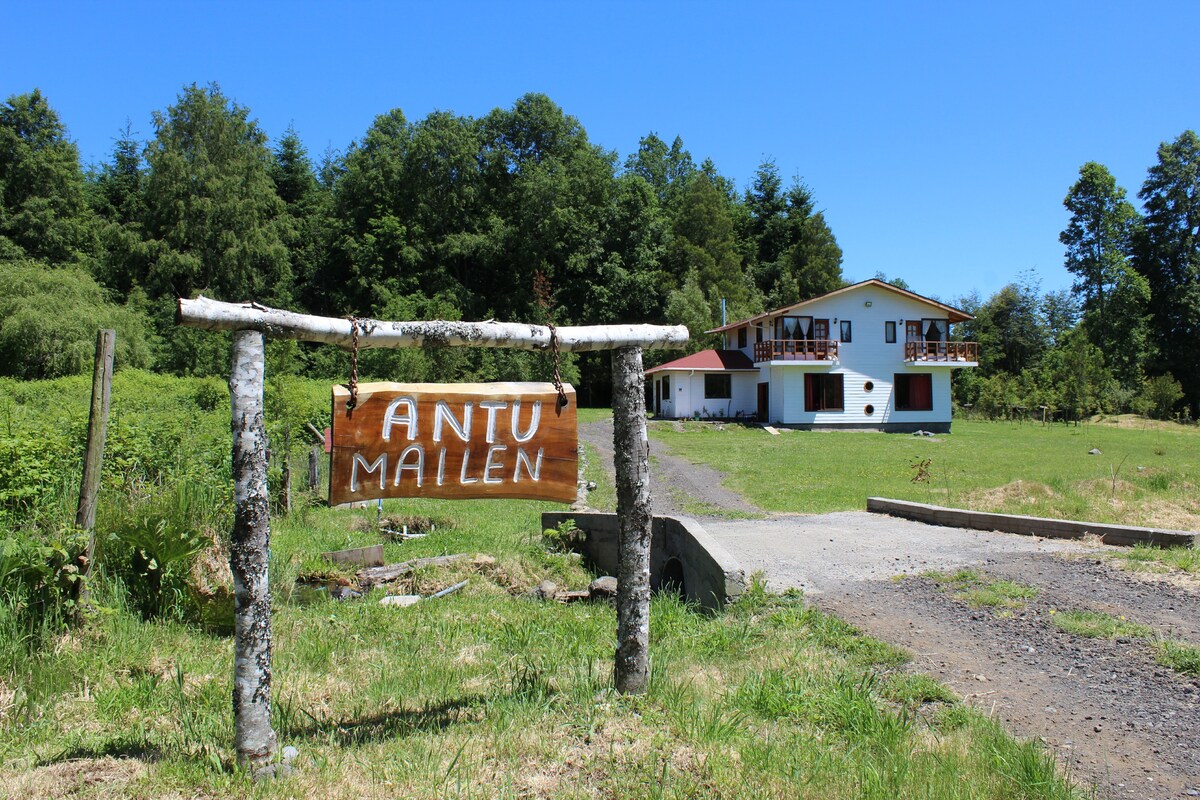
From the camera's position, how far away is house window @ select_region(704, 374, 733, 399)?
36781 millimetres

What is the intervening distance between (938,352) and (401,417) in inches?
1429

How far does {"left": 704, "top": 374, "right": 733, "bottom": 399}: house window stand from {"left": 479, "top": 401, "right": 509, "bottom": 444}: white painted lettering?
3345 centimetres

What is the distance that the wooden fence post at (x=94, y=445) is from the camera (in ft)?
16.7

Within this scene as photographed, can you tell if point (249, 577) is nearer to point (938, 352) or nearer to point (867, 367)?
point (867, 367)

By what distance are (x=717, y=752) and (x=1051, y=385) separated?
4439cm

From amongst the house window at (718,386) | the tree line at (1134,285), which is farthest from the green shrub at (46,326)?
the tree line at (1134,285)

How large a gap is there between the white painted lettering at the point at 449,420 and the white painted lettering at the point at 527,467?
Answer: 0.26 metres

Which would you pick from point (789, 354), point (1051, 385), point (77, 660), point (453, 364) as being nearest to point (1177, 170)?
point (1051, 385)

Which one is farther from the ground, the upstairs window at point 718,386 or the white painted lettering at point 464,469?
the upstairs window at point 718,386

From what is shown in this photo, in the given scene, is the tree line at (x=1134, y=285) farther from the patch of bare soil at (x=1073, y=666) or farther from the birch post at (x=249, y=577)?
the birch post at (x=249, y=577)

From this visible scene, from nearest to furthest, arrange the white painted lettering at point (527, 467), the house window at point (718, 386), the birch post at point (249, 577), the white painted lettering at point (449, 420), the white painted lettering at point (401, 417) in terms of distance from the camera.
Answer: the birch post at point (249, 577)
the white painted lettering at point (401, 417)
the white painted lettering at point (449, 420)
the white painted lettering at point (527, 467)
the house window at point (718, 386)

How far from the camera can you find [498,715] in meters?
3.67

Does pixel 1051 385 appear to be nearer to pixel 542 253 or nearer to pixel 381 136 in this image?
pixel 542 253

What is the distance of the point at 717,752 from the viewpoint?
3.34 meters
